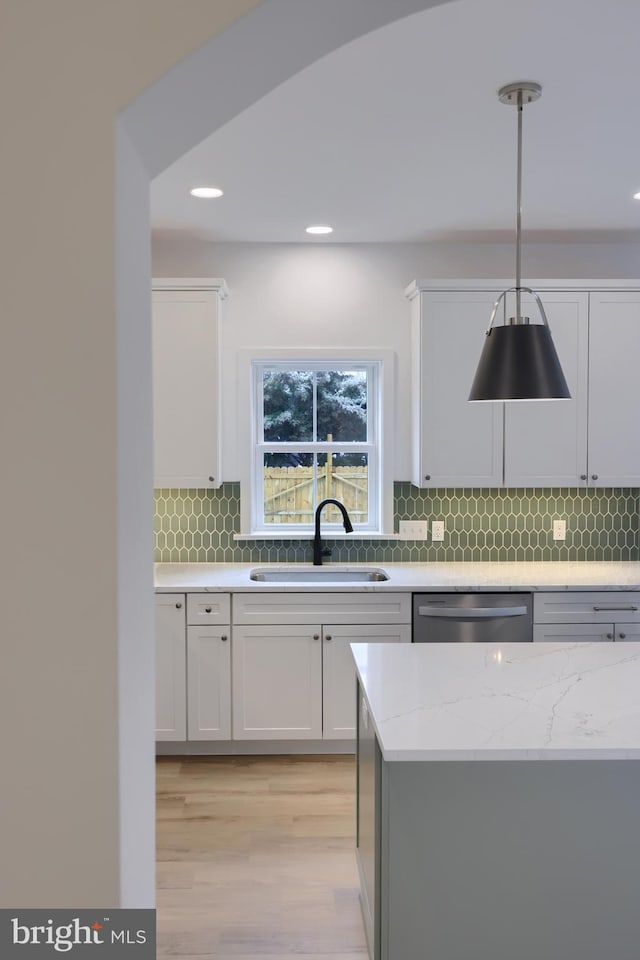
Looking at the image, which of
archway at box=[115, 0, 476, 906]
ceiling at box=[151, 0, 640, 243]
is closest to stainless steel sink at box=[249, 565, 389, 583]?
ceiling at box=[151, 0, 640, 243]

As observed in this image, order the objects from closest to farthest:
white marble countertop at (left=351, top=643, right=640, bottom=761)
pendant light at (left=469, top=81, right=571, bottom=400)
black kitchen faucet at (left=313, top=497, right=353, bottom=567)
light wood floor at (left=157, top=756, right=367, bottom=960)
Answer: white marble countertop at (left=351, top=643, right=640, bottom=761), pendant light at (left=469, top=81, right=571, bottom=400), light wood floor at (left=157, top=756, right=367, bottom=960), black kitchen faucet at (left=313, top=497, right=353, bottom=567)

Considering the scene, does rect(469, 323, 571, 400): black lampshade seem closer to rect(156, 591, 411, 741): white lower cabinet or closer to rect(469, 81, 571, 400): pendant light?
rect(469, 81, 571, 400): pendant light

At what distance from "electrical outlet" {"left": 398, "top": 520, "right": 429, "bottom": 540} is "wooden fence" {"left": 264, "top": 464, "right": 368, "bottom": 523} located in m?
0.25

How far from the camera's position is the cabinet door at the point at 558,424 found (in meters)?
4.32

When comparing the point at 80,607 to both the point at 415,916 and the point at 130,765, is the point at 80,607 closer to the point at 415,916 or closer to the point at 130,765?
the point at 130,765

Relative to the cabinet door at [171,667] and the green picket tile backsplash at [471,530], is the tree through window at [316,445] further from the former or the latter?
the cabinet door at [171,667]

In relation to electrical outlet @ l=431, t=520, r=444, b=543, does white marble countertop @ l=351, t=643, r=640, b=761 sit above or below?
below

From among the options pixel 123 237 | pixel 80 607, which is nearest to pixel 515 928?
pixel 80 607

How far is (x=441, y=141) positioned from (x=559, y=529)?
8.13ft

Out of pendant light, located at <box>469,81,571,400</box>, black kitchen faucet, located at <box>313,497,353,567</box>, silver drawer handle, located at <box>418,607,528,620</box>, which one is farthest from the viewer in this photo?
black kitchen faucet, located at <box>313,497,353,567</box>

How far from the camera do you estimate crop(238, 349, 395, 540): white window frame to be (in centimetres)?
462

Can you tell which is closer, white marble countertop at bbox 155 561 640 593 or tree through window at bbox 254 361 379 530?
white marble countertop at bbox 155 561 640 593

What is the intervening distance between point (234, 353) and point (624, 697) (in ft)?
9.90

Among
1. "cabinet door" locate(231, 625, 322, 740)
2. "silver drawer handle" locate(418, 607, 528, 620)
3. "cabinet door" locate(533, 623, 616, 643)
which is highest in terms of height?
"silver drawer handle" locate(418, 607, 528, 620)
